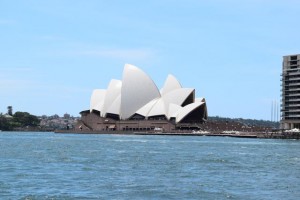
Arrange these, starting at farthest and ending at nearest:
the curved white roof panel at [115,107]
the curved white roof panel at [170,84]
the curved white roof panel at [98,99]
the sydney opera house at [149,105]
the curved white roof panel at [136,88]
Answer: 1. the curved white roof panel at [98,99]
2. the curved white roof panel at [115,107]
3. the curved white roof panel at [170,84]
4. the sydney opera house at [149,105]
5. the curved white roof panel at [136,88]

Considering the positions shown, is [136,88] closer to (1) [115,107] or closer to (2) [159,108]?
(2) [159,108]

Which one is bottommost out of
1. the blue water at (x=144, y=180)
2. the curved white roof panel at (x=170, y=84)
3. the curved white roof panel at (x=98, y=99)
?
the blue water at (x=144, y=180)

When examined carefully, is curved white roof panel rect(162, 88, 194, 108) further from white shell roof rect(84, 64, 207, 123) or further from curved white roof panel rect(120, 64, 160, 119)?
curved white roof panel rect(120, 64, 160, 119)

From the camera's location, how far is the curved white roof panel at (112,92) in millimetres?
142000

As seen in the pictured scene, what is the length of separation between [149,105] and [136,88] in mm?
6817

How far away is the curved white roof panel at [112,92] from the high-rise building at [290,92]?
1493 inches

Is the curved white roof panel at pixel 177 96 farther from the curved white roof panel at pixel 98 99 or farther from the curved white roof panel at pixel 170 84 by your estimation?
the curved white roof panel at pixel 98 99

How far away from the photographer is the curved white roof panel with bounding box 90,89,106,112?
501 ft

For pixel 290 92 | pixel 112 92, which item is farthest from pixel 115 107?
pixel 290 92

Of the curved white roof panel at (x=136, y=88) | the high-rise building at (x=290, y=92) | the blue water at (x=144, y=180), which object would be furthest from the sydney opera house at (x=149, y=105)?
the blue water at (x=144, y=180)

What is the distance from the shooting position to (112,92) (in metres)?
144

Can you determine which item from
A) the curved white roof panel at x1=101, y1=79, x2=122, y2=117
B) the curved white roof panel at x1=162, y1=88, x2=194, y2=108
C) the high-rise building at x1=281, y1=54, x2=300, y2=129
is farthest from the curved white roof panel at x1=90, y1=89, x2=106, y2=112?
the high-rise building at x1=281, y1=54, x2=300, y2=129

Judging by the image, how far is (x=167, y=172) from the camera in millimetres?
34000

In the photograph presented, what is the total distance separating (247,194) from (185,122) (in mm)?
116177
